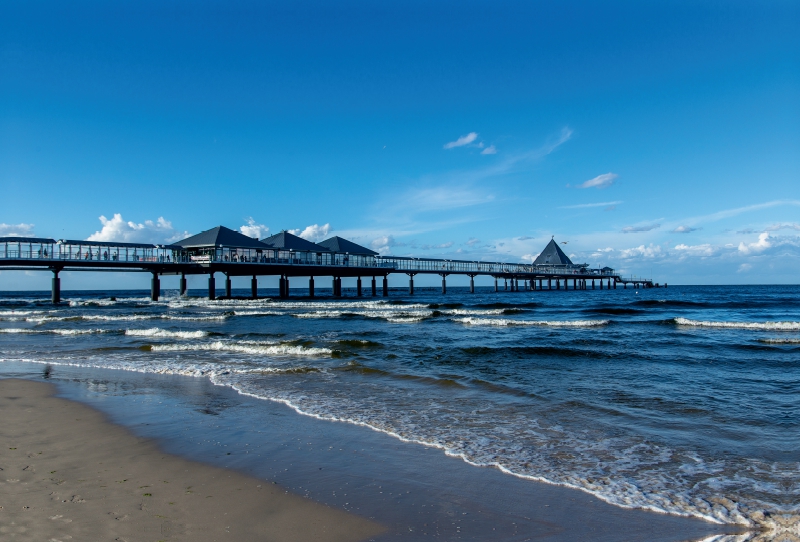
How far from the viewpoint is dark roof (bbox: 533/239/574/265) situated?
279 ft

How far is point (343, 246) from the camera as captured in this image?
5247 cm

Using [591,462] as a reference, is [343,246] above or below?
above

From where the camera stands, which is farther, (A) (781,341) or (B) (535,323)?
(B) (535,323)

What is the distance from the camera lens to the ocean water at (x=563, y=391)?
162 inches

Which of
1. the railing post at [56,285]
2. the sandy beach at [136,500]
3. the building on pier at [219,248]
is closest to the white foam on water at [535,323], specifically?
the sandy beach at [136,500]

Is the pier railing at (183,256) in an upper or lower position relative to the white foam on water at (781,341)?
upper

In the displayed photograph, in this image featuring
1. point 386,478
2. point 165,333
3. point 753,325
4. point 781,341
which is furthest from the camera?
point 753,325

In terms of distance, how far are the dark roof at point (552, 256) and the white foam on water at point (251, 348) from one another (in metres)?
76.8

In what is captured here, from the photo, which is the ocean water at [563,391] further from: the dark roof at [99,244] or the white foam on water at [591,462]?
the dark roof at [99,244]

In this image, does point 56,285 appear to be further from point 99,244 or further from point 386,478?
point 386,478

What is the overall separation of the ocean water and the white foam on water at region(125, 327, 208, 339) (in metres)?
0.10

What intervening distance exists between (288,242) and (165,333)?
28797mm

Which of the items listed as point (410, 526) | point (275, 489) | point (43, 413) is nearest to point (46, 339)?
point (43, 413)

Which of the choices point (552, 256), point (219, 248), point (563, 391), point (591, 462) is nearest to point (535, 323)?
point (563, 391)
